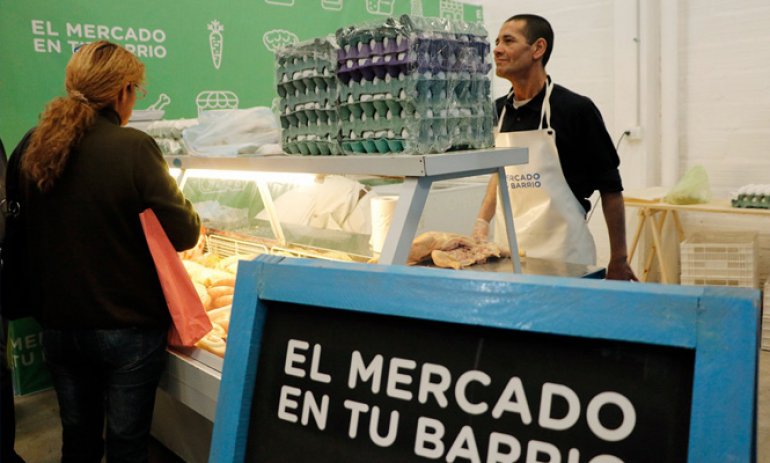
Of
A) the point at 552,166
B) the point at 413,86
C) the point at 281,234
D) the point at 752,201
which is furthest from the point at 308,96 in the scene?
the point at 752,201

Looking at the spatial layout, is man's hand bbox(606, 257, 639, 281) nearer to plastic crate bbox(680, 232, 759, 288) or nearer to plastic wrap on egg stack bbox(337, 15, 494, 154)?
plastic wrap on egg stack bbox(337, 15, 494, 154)

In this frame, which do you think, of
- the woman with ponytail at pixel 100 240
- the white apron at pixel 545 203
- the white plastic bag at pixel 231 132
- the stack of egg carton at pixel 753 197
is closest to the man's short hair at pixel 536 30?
the white apron at pixel 545 203

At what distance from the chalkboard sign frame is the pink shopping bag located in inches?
47.6

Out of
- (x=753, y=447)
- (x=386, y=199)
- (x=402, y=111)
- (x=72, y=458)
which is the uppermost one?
(x=402, y=111)

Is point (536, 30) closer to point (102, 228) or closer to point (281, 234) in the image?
point (281, 234)

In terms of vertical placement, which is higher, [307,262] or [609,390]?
[307,262]

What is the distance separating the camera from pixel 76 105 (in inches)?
86.7

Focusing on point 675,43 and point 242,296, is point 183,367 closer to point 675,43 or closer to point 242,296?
point 242,296

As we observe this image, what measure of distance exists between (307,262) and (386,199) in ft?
4.97

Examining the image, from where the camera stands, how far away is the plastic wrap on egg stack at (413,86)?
189cm

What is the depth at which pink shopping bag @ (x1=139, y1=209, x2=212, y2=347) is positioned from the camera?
2240 millimetres

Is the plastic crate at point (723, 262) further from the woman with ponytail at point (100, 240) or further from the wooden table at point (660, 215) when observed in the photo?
the woman with ponytail at point (100, 240)

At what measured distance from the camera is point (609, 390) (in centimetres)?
88

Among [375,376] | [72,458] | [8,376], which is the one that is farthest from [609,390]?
[8,376]
